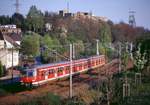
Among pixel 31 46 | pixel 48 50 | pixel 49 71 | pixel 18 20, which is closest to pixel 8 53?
pixel 48 50

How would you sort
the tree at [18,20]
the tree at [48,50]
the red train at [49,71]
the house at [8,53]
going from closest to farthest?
the red train at [49,71] → the house at [8,53] → the tree at [48,50] → the tree at [18,20]

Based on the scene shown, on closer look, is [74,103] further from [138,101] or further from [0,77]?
[0,77]

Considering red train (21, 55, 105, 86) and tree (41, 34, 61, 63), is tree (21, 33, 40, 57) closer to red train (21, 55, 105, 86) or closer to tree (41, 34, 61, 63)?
tree (41, 34, 61, 63)

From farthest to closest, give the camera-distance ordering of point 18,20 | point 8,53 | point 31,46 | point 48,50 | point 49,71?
point 18,20 < point 31,46 < point 48,50 < point 8,53 < point 49,71

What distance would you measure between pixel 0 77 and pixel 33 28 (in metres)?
24.8

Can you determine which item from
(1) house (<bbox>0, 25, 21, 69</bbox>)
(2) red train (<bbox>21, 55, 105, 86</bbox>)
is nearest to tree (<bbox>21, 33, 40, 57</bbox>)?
(1) house (<bbox>0, 25, 21, 69</bbox>)

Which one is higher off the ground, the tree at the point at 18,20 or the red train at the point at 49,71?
the tree at the point at 18,20

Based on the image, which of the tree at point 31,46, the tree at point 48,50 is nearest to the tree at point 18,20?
the tree at point 48,50

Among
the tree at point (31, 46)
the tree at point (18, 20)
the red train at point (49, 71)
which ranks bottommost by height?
the red train at point (49, 71)

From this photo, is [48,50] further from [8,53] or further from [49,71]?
[49,71]

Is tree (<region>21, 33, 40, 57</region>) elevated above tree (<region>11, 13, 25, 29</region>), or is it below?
below

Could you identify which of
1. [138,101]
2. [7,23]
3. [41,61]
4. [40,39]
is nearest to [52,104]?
[138,101]

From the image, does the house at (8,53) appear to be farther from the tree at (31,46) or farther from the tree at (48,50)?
the tree at (48,50)

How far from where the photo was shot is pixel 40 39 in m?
36.8
